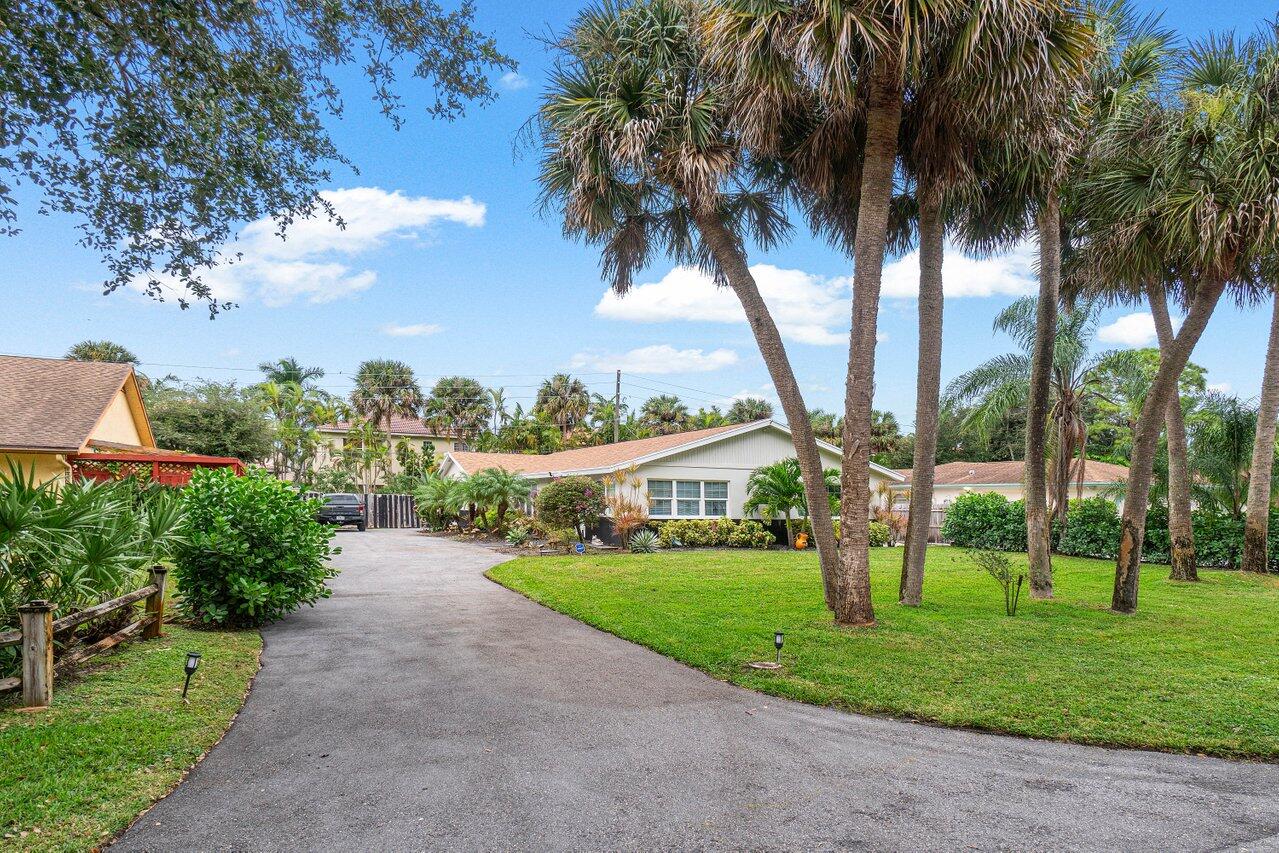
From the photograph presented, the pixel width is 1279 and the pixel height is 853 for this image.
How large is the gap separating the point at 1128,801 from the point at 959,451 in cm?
5108

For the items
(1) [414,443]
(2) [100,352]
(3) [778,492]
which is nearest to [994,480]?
(3) [778,492]

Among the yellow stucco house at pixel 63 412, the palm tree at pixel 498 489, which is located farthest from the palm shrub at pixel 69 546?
the palm tree at pixel 498 489

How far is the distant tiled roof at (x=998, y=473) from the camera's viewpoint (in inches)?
1165

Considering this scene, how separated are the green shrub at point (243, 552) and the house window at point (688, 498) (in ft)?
50.6

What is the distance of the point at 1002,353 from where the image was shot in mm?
21766

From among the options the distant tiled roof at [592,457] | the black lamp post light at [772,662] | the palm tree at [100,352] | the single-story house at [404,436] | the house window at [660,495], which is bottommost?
the black lamp post light at [772,662]

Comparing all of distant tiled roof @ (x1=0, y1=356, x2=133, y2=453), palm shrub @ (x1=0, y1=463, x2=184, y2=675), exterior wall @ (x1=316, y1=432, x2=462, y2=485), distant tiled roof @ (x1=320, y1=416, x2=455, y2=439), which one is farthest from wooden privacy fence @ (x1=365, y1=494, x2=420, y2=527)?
palm shrub @ (x1=0, y1=463, x2=184, y2=675)

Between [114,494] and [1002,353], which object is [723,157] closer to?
[114,494]

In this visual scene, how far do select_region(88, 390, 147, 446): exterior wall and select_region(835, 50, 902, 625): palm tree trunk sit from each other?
58.3ft

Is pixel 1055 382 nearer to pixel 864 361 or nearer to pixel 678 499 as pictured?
pixel 678 499

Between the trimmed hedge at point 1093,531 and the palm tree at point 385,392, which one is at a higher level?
the palm tree at point 385,392

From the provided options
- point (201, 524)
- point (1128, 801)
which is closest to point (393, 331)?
point (201, 524)

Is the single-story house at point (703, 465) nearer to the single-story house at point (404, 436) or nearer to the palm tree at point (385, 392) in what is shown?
the single-story house at point (404, 436)

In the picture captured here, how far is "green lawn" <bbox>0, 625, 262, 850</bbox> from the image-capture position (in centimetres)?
385
